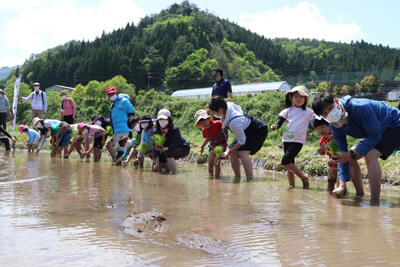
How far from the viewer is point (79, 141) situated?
11062mm

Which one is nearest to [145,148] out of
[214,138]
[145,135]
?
[145,135]

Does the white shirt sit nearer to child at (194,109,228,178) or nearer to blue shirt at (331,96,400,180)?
child at (194,109,228,178)

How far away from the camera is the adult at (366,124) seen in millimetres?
4223

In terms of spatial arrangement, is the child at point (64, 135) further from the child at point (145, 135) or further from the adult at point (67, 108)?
the child at point (145, 135)

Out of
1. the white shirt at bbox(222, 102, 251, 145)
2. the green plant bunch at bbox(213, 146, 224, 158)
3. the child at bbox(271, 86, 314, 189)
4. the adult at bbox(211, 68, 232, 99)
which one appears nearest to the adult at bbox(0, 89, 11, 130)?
the adult at bbox(211, 68, 232, 99)

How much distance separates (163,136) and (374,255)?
5468mm

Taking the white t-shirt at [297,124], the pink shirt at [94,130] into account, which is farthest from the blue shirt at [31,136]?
the white t-shirt at [297,124]

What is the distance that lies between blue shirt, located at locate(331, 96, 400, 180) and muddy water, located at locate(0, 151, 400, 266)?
0.68 m

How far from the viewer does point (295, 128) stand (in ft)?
18.7

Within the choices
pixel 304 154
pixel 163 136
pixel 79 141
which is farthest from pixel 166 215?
pixel 79 141

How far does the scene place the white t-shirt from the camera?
570 centimetres

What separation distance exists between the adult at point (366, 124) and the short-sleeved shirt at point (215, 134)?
261cm

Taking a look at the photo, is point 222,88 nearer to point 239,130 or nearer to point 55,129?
point 239,130

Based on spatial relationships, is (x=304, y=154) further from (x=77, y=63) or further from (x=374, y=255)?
(x=77, y=63)
